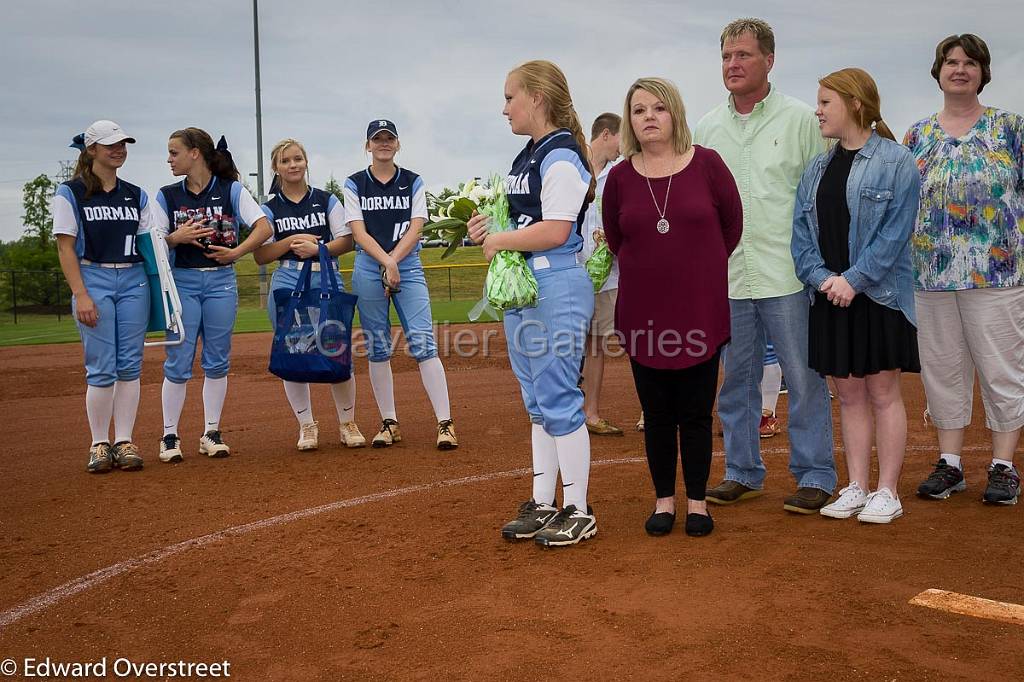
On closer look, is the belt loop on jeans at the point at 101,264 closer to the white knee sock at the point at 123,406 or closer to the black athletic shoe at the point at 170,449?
the white knee sock at the point at 123,406

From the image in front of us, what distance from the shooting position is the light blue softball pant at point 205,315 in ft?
22.2

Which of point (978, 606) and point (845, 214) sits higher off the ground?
point (845, 214)

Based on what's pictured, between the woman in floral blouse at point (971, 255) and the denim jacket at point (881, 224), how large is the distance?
58 centimetres

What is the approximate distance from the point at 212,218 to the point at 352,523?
2.85m

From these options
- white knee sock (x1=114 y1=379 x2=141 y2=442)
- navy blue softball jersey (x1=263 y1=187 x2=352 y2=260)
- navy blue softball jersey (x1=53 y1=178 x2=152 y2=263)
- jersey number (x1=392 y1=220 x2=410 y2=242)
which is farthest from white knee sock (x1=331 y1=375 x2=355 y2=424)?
navy blue softball jersey (x1=53 y1=178 x2=152 y2=263)

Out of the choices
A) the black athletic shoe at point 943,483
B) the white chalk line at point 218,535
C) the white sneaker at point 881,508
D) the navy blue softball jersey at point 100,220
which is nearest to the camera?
the white chalk line at point 218,535

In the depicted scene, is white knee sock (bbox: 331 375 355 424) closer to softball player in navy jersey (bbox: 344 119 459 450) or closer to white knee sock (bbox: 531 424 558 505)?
softball player in navy jersey (bbox: 344 119 459 450)

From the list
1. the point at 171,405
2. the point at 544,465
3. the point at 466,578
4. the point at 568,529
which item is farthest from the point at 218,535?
the point at 171,405

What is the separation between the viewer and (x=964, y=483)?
5.31m

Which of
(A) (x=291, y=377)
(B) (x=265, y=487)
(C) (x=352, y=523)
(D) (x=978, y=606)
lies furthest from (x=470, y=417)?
(D) (x=978, y=606)

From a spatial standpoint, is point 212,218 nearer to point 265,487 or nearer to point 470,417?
point 265,487

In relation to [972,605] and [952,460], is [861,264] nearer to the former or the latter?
[952,460]

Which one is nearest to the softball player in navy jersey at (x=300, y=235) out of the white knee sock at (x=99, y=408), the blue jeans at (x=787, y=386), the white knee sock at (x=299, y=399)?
the white knee sock at (x=299, y=399)

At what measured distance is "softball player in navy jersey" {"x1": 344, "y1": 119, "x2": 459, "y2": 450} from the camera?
691 cm
